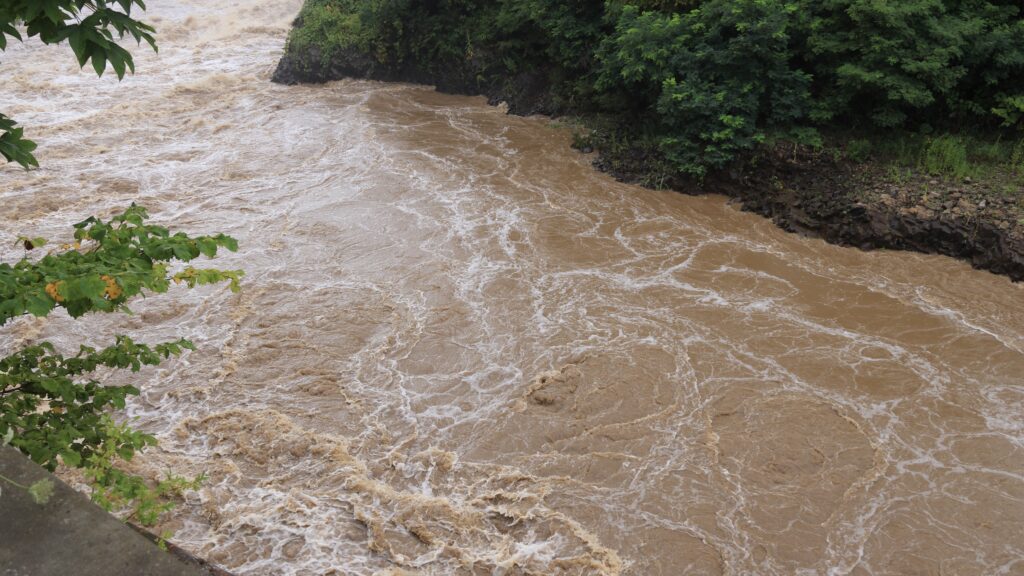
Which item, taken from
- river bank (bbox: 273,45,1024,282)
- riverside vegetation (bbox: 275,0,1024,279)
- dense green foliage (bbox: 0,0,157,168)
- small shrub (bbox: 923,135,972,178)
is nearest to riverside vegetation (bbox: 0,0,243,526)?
dense green foliage (bbox: 0,0,157,168)

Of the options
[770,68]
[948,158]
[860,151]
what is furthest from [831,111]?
[948,158]

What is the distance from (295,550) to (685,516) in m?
3.45

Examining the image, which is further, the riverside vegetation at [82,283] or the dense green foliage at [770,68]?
the dense green foliage at [770,68]

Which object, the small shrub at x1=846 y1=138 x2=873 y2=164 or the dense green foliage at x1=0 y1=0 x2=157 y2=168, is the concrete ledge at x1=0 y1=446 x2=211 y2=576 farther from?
the small shrub at x1=846 y1=138 x2=873 y2=164

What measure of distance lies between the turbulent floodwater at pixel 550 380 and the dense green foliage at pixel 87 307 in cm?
272

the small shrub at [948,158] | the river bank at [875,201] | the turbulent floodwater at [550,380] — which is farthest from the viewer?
the small shrub at [948,158]

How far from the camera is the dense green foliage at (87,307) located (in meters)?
2.93

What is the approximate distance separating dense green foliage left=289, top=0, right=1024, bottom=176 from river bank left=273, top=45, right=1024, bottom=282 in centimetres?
43

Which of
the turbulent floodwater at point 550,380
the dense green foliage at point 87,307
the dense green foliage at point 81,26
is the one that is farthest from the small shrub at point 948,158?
the dense green foliage at point 81,26

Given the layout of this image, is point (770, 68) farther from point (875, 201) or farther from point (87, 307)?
point (87, 307)

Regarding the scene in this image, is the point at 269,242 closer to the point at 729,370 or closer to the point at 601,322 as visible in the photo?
the point at 601,322

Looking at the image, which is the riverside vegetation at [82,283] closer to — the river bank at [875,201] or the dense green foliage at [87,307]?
the dense green foliage at [87,307]

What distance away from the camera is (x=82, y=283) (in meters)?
2.87

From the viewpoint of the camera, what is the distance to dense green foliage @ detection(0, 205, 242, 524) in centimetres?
293
